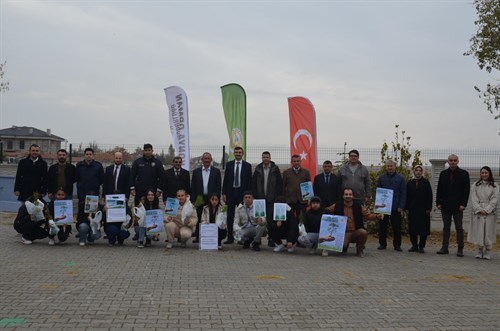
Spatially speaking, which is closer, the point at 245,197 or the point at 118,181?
the point at 245,197

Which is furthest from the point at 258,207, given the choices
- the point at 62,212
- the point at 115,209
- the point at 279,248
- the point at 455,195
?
the point at 455,195

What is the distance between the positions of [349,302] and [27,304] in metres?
3.94

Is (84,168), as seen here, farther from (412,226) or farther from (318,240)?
(412,226)

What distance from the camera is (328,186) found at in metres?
10.9

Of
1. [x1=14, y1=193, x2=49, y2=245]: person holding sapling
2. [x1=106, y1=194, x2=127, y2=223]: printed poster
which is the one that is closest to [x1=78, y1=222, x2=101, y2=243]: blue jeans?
[x1=106, y1=194, x2=127, y2=223]: printed poster

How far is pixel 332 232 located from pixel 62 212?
5525mm

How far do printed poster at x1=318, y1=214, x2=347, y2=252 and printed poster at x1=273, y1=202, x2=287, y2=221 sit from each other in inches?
32.2

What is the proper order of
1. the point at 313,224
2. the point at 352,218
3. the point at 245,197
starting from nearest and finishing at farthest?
the point at 352,218
the point at 313,224
the point at 245,197

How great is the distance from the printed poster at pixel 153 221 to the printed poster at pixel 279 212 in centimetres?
239

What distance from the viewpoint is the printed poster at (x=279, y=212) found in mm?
10562

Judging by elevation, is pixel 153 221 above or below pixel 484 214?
below

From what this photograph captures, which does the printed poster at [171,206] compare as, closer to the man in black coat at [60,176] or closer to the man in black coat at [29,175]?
the man in black coat at [60,176]

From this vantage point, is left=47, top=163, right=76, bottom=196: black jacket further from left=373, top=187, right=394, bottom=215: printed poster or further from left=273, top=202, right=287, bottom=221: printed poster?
left=373, top=187, right=394, bottom=215: printed poster

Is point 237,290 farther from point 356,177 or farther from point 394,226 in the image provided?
→ point 394,226
